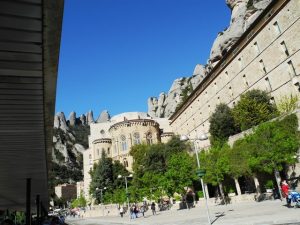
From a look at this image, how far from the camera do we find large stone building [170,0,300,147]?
1447 inches

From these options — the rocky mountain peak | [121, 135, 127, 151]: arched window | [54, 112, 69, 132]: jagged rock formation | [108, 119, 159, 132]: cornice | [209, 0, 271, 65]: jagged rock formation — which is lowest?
[121, 135, 127, 151]: arched window

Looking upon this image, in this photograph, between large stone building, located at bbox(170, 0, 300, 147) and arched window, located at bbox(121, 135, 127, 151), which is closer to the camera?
large stone building, located at bbox(170, 0, 300, 147)

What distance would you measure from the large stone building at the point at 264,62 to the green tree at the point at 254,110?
1.64 m

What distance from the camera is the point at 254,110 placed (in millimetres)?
39219

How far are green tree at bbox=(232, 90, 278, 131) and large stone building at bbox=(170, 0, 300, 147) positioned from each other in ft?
5.39

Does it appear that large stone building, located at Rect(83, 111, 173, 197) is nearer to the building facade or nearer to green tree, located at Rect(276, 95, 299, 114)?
green tree, located at Rect(276, 95, 299, 114)

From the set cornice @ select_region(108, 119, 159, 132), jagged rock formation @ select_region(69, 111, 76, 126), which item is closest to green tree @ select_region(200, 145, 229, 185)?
cornice @ select_region(108, 119, 159, 132)

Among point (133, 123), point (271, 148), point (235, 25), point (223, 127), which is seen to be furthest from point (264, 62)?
point (133, 123)

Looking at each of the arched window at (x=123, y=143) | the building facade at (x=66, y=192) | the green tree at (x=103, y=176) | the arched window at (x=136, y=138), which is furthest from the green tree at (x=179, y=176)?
the building facade at (x=66, y=192)

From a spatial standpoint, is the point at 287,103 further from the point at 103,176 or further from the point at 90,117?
the point at 90,117

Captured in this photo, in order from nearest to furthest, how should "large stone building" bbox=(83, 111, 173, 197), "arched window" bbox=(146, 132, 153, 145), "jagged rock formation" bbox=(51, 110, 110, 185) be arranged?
"large stone building" bbox=(83, 111, 173, 197)
"arched window" bbox=(146, 132, 153, 145)
"jagged rock formation" bbox=(51, 110, 110, 185)

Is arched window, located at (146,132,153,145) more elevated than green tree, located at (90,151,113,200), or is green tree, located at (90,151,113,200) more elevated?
arched window, located at (146,132,153,145)

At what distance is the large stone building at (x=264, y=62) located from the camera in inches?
1447

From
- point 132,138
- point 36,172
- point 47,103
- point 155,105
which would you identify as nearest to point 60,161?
Result: point 155,105
